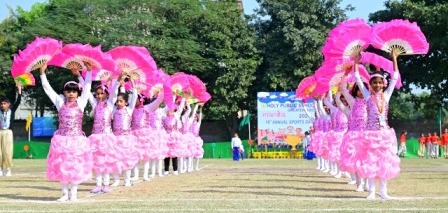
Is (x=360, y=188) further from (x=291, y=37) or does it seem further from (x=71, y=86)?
(x=291, y=37)

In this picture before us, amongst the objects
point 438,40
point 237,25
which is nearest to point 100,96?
point 438,40

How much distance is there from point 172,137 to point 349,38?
10180 mm

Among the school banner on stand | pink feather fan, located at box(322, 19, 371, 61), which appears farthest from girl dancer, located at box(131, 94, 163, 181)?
the school banner on stand

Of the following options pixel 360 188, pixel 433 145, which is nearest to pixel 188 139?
pixel 360 188

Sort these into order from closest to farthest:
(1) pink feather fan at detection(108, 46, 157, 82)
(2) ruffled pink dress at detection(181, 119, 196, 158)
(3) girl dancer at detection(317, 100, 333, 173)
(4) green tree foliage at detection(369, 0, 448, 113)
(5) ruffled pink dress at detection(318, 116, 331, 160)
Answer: (1) pink feather fan at detection(108, 46, 157, 82)
(5) ruffled pink dress at detection(318, 116, 331, 160)
(3) girl dancer at detection(317, 100, 333, 173)
(2) ruffled pink dress at detection(181, 119, 196, 158)
(4) green tree foliage at detection(369, 0, 448, 113)

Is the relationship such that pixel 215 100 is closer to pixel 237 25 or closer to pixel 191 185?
pixel 237 25

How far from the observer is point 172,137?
21875 mm

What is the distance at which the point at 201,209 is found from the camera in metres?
10.5

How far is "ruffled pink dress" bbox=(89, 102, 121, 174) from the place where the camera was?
14.1 metres

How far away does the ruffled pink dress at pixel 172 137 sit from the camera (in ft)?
71.8

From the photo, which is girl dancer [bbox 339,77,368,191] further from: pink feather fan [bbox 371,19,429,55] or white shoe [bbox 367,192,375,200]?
pink feather fan [bbox 371,19,429,55]

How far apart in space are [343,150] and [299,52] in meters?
34.2

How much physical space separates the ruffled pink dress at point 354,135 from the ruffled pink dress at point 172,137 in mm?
9048

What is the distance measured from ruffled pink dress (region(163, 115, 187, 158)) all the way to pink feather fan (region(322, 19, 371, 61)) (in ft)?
32.3
